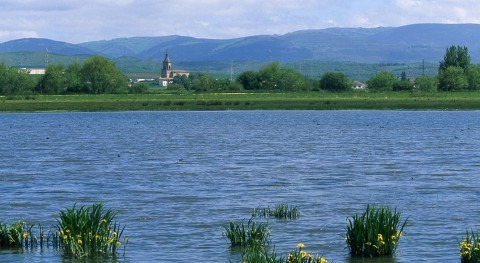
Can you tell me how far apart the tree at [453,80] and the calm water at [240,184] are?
302 ft

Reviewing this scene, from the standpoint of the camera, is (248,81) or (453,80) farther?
(248,81)

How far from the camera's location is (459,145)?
6309 cm

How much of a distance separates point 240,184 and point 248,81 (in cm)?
14521

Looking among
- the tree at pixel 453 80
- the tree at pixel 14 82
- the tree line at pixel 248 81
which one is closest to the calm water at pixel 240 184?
the tree at pixel 453 80

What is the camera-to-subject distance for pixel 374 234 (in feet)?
72.6

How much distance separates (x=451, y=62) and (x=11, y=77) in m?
81.9

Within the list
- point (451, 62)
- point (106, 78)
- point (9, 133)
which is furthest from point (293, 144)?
point (451, 62)

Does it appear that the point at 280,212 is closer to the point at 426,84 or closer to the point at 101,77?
the point at 426,84

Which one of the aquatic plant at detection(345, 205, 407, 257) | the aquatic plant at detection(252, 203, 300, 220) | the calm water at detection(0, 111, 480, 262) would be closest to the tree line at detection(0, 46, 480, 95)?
the calm water at detection(0, 111, 480, 262)

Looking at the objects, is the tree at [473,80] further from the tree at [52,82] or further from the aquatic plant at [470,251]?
the aquatic plant at [470,251]

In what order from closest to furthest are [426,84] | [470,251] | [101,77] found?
[470,251] < [426,84] < [101,77]

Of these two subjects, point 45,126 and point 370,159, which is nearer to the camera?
point 370,159

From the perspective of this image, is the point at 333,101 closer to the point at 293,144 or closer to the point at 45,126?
the point at 45,126

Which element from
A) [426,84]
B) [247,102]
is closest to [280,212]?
[247,102]
